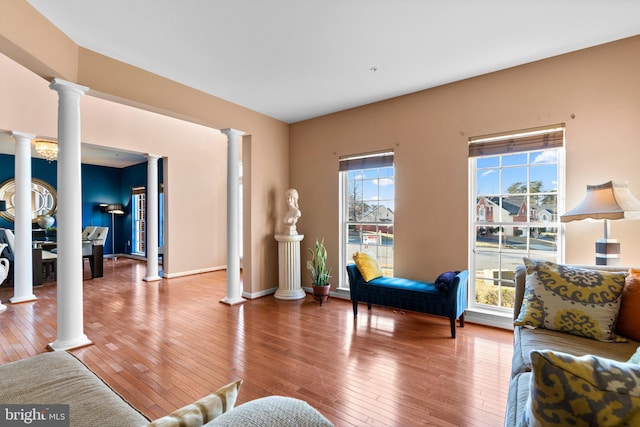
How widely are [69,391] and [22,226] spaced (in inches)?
192

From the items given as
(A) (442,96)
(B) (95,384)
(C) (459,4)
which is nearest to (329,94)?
(A) (442,96)

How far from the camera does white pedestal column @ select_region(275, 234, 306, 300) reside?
15.3ft

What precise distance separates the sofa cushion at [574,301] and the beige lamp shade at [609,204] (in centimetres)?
55

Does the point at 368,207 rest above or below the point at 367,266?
above

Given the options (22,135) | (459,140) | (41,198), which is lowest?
(41,198)

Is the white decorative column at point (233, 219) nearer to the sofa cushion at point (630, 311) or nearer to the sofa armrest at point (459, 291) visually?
the sofa armrest at point (459, 291)

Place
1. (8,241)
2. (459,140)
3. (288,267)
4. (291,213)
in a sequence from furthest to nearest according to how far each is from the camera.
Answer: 1. (8,241)
2. (291,213)
3. (288,267)
4. (459,140)

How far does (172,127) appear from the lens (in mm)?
6312

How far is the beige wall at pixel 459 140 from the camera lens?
2781mm

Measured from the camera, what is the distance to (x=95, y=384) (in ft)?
4.26

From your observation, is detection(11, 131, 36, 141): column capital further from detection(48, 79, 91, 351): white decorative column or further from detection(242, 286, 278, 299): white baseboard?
detection(242, 286, 278, 299): white baseboard

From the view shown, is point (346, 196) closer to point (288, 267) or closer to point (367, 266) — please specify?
point (367, 266)

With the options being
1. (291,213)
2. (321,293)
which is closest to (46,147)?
(291,213)

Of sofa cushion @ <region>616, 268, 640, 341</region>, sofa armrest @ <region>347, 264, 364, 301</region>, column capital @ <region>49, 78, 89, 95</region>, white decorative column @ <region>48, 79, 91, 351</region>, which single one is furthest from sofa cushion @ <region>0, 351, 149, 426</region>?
sofa armrest @ <region>347, 264, 364, 301</region>
